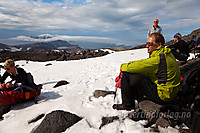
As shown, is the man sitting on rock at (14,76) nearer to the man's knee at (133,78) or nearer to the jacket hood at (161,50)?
the man's knee at (133,78)

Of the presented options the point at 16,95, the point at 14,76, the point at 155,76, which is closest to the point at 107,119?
the point at 155,76

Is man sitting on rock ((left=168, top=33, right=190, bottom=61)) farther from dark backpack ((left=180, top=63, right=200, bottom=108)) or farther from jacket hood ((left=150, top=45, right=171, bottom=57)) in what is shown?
jacket hood ((left=150, top=45, right=171, bottom=57))

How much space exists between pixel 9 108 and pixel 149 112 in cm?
433

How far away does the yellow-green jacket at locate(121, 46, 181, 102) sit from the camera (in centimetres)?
270

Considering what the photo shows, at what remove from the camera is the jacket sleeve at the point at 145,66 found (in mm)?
2748

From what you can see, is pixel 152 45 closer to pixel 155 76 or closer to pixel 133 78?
pixel 155 76

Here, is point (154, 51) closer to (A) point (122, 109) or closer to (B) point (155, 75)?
(B) point (155, 75)

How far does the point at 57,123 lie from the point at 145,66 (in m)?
2.45

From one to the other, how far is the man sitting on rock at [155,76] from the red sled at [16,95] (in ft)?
10.9

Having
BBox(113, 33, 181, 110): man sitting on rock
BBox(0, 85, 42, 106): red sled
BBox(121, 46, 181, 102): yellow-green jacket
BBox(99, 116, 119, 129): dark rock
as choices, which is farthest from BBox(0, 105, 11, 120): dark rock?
BBox(121, 46, 181, 102): yellow-green jacket

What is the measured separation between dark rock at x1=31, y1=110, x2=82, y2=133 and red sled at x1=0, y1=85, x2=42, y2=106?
1802mm

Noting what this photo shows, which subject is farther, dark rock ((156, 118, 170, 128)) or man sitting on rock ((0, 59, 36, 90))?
man sitting on rock ((0, 59, 36, 90))

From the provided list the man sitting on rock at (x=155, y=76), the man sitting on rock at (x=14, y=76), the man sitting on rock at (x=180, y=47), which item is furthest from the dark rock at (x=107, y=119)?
the man sitting on rock at (x=180, y=47)

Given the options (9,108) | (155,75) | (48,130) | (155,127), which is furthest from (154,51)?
(9,108)
